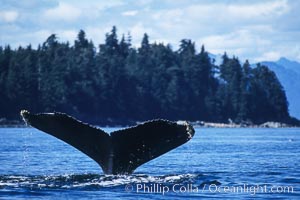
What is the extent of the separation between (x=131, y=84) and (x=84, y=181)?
129088mm

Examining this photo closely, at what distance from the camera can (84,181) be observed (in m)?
17.9

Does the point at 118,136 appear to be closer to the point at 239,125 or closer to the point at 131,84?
the point at 131,84

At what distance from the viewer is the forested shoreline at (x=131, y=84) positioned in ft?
413

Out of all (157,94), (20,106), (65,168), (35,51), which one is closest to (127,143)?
(65,168)

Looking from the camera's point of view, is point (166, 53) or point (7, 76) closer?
point (7, 76)

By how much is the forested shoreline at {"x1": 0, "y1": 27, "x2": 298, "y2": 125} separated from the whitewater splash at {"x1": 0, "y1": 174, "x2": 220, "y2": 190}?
318ft

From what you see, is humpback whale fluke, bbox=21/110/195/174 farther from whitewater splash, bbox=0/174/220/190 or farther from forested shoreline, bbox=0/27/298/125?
forested shoreline, bbox=0/27/298/125

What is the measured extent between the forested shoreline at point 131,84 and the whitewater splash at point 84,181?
318ft

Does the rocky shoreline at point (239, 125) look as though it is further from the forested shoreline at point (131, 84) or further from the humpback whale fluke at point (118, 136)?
the humpback whale fluke at point (118, 136)

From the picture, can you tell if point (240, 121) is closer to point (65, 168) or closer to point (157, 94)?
point (157, 94)

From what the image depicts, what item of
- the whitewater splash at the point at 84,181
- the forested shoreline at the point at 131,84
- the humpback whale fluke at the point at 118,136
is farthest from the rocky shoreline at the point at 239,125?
the humpback whale fluke at the point at 118,136

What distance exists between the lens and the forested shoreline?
126 metres

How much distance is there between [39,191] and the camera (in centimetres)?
1600

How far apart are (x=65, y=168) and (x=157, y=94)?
127 m
